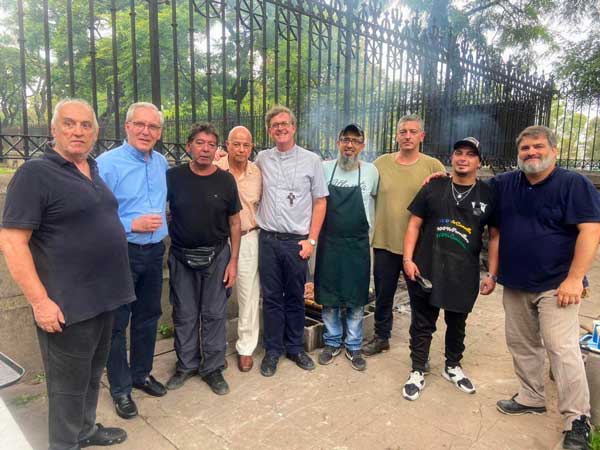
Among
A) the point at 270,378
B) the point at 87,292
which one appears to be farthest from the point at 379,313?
the point at 87,292

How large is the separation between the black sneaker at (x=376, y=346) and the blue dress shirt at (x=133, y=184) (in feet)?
7.15

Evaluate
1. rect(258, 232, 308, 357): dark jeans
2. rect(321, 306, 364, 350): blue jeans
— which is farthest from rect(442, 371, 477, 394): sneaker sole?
rect(258, 232, 308, 357): dark jeans

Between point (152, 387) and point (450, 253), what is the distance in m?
2.46

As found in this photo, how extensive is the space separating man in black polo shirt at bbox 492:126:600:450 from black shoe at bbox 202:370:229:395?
79.9 inches

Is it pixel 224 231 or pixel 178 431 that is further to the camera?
pixel 224 231

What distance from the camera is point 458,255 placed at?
3.27 meters

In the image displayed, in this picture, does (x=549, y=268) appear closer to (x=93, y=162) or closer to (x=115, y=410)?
(x=93, y=162)

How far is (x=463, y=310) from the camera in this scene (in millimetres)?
3258

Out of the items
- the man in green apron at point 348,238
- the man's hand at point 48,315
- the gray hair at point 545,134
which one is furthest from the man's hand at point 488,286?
the man's hand at point 48,315

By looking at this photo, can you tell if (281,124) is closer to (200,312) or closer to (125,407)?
(200,312)

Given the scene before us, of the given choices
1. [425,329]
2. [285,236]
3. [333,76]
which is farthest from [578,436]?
[333,76]

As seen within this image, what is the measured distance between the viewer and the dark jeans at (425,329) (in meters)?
3.45

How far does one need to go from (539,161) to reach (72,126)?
2812mm

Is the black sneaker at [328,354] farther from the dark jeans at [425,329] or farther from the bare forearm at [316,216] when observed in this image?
the bare forearm at [316,216]
